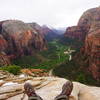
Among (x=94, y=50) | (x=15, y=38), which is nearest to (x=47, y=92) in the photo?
(x=94, y=50)

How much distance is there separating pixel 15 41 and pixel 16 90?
14183 cm

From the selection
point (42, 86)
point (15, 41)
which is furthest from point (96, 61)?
point (42, 86)

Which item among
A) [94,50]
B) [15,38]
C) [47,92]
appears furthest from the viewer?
[15,38]

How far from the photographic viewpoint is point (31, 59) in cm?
15488

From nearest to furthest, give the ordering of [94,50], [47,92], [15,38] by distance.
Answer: [47,92]
[94,50]
[15,38]

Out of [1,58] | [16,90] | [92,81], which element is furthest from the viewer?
[1,58]

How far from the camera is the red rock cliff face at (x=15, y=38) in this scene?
509 feet

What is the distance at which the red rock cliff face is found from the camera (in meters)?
155

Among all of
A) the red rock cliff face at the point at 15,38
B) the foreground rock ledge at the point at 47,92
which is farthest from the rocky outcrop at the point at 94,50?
the foreground rock ledge at the point at 47,92

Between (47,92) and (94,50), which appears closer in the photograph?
(47,92)

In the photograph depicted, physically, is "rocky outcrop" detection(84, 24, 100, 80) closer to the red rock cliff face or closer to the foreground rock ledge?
the red rock cliff face

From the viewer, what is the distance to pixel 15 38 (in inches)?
6191

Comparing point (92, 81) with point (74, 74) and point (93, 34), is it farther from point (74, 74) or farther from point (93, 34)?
point (93, 34)

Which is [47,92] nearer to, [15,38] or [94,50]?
[94,50]
